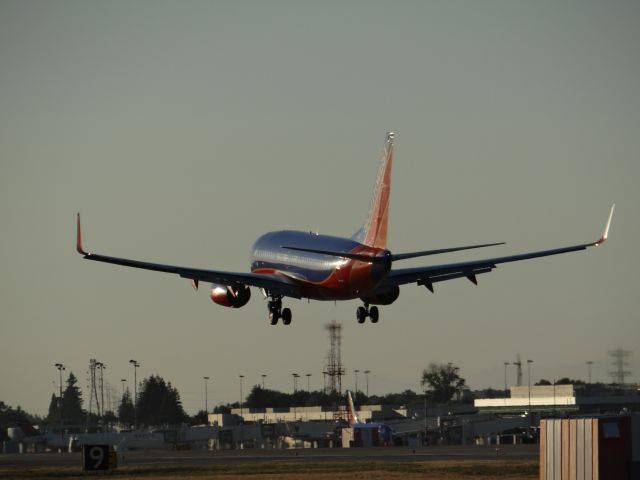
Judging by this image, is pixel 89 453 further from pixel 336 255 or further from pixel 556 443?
pixel 556 443

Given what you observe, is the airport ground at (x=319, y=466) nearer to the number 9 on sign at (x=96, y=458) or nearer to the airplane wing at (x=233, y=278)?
the number 9 on sign at (x=96, y=458)

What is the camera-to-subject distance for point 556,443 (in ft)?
222

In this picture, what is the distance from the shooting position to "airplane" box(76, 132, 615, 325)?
334 feet

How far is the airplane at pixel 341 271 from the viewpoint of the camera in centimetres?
10175

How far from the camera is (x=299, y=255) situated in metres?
113

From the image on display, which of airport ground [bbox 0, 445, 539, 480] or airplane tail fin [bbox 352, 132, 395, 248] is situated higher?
airplane tail fin [bbox 352, 132, 395, 248]

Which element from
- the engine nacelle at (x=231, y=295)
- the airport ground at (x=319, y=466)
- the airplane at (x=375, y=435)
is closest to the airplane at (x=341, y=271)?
the engine nacelle at (x=231, y=295)

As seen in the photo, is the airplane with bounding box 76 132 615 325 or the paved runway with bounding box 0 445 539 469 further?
the paved runway with bounding box 0 445 539 469

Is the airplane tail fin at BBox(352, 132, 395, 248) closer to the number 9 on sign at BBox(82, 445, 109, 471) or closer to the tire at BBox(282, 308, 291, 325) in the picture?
the tire at BBox(282, 308, 291, 325)

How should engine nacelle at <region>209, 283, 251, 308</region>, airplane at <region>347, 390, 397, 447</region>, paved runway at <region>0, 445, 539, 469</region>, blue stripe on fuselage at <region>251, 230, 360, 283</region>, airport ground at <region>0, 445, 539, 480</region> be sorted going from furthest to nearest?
airplane at <region>347, 390, 397, 447</region> → paved runway at <region>0, 445, 539, 469</region> → engine nacelle at <region>209, 283, 251, 308</region> → blue stripe on fuselage at <region>251, 230, 360, 283</region> → airport ground at <region>0, 445, 539, 480</region>

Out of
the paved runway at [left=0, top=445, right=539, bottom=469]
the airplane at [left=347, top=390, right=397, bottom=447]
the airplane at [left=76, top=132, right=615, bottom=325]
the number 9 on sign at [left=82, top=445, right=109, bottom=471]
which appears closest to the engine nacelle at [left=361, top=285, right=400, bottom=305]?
the airplane at [left=76, top=132, right=615, bottom=325]

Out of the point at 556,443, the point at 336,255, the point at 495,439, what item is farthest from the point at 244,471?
the point at 495,439

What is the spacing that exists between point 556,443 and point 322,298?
1753 inches

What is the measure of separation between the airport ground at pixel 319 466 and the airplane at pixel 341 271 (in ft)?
44.6
